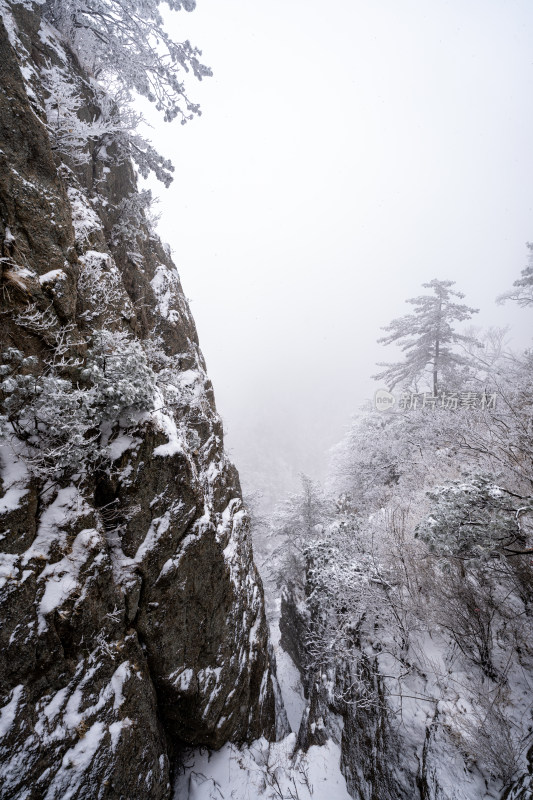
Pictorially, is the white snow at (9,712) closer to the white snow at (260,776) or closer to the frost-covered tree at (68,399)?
the frost-covered tree at (68,399)

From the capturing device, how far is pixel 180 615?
19.9ft

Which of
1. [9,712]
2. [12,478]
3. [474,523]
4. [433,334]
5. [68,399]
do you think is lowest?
[9,712]

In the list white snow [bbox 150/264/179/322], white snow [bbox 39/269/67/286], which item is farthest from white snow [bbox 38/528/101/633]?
white snow [bbox 150/264/179/322]

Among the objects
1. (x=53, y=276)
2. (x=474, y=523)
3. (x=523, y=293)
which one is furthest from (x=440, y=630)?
(x=523, y=293)

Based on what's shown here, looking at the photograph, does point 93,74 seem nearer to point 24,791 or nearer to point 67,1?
point 67,1

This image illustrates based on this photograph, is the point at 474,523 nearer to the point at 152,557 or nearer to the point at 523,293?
the point at 152,557

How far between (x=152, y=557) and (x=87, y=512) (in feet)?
4.94

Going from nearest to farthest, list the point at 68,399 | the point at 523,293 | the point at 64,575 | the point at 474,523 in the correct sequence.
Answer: the point at 68,399
the point at 64,575
the point at 474,523
the point at 523,293

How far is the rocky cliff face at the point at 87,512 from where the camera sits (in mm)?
4242

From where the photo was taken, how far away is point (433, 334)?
16.1m

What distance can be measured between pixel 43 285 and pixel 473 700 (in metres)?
10.4

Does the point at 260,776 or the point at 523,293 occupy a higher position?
the point at 523,293

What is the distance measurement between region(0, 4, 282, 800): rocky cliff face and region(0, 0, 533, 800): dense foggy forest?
3 centimetres

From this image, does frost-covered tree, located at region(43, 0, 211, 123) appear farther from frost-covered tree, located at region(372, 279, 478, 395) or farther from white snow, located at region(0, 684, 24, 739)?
frost-covered tree, located at region(372, 279, 478, 395)
